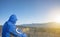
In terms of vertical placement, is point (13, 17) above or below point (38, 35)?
above

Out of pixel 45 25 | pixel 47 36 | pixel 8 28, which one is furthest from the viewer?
pixel 47 36

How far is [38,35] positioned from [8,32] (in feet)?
5.06

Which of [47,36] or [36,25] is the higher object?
[36,25]

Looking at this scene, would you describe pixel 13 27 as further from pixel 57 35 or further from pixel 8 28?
pixel 57 35

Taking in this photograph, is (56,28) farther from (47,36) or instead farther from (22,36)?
(22,36)

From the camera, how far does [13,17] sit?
4.49ft

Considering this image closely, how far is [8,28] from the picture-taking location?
1317 millimetres

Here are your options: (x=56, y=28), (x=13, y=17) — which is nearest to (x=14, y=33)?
(x=13, y=17)

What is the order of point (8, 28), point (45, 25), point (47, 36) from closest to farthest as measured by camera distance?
1. point (8, 28)
2. point (45, 25)
3. point (47, 36)

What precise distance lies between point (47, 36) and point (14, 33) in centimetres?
155

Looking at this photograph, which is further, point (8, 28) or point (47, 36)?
point (47, 36)

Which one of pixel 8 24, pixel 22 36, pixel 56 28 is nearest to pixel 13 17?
pixel 8 24

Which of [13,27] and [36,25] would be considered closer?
[13,27]

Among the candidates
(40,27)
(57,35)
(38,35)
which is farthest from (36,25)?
(57,35)
